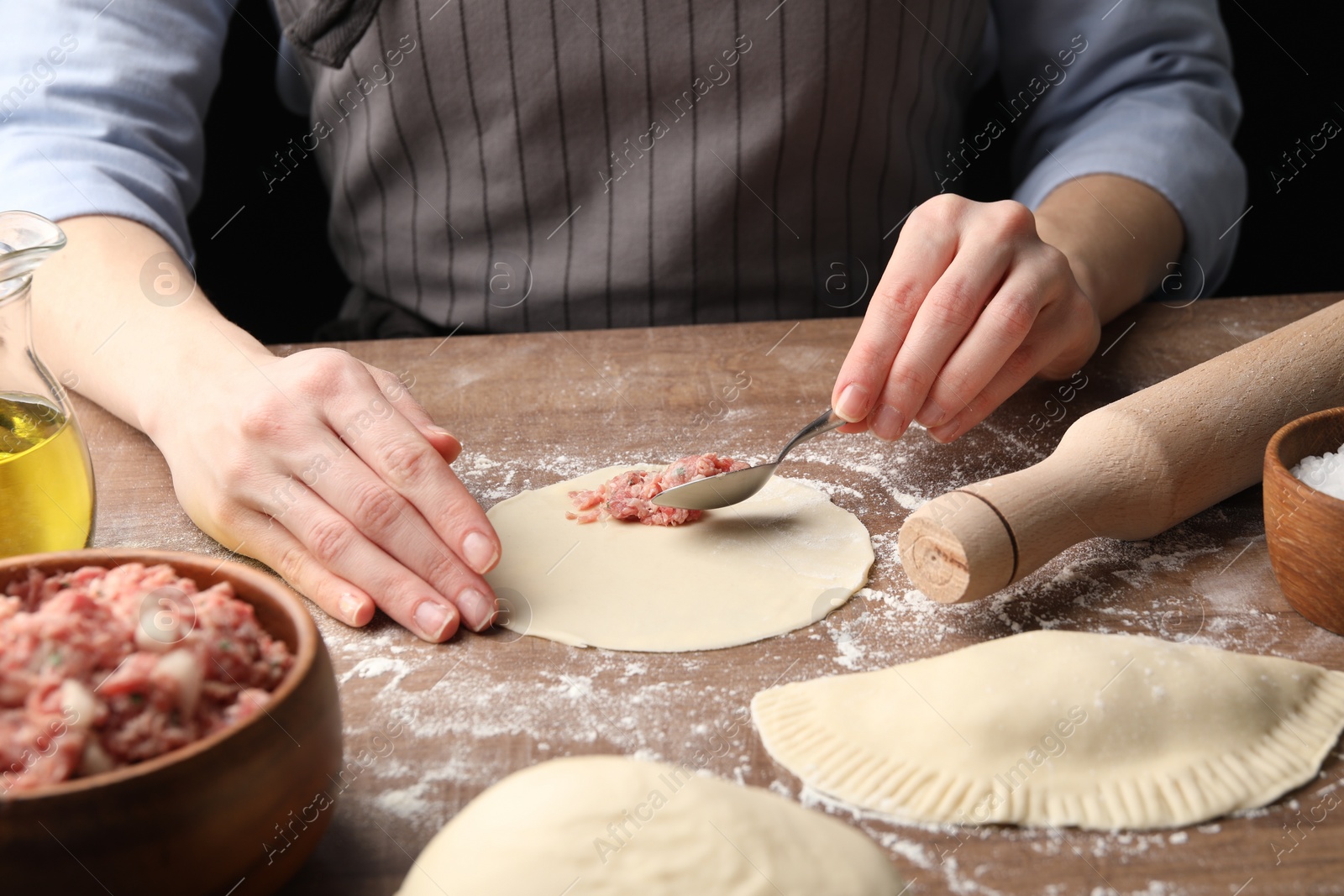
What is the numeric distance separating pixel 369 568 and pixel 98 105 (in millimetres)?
1097

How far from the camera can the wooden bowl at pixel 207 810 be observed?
0.61 metres

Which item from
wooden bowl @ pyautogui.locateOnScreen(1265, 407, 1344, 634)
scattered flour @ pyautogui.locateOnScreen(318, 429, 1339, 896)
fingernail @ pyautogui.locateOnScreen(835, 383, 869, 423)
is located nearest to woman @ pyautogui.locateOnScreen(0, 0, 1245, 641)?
fingernail @ pyautogui.locateOnScreen(835, 383, 869, 423)

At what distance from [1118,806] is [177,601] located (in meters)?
0.80

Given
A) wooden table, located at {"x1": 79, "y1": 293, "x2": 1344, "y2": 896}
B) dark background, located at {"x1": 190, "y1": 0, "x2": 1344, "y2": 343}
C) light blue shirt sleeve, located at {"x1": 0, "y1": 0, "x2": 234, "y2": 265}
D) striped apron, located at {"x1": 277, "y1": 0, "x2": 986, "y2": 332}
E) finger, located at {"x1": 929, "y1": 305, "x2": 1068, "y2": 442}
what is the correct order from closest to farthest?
1. wooden table, located at {"x1": 79, "y1": 293, "x2": 1344, "y2": 896}
2. finger, located at {"x1": 929, "y1": 305, "x2": 1068, "y2": 442}
3. light blue shirt sleeve, located at {"x1": 0, "y1": 0, "x2": 234, "y2": 265}
4. striped apron, located at {"x1": 277, "y1": 0, "x2": 986, "y2": 332}
5. dark background, located at {"x1": 190, "y1": 0, "x2": 1344, "y2": 343}

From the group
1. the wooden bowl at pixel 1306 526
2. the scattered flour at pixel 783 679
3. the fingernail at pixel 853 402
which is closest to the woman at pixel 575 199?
the fingernail at pixel 853 402

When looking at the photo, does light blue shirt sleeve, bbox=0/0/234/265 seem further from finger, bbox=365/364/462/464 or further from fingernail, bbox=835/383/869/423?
fingernail, bbox=835/383/869/423

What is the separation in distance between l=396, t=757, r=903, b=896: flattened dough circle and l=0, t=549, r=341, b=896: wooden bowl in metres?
0.11

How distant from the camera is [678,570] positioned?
1.25 m

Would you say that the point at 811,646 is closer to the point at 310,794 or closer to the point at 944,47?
the point at 310,794

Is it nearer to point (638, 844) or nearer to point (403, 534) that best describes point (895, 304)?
point (403, 534)

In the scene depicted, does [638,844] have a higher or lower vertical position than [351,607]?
higher

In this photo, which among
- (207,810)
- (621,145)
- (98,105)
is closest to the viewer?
(207,810)

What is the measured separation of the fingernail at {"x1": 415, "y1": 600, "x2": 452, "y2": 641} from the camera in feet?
3.63

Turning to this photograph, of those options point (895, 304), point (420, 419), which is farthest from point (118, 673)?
point (895, 304)
